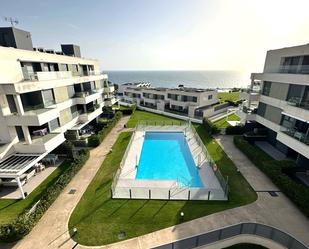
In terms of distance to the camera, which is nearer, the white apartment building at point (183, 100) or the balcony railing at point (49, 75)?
the balcony railing at point (49, 75)

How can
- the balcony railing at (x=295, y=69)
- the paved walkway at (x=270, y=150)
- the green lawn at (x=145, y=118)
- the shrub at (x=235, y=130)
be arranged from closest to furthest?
the balcony railing at (x=295, y=69)
the paved walkway at (x=270, y=150)
the shrub at (x=235, y=130)
the green lawn at (x=145, y=118)

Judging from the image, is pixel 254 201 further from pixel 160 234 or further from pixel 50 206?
pixel 50 206

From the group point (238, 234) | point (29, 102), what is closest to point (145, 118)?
point (29, 102)

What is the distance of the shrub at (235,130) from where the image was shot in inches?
1225

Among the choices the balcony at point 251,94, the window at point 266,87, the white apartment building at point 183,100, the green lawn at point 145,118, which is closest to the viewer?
the window at point 266,87

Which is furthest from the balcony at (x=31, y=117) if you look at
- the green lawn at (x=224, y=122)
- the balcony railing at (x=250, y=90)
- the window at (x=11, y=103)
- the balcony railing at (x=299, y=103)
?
the green lawn at (x=224, y=122)

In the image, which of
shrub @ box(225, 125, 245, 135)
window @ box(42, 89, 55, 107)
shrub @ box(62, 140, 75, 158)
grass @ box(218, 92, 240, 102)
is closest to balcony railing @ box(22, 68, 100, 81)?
window @ box(42, 89, 55, 107)

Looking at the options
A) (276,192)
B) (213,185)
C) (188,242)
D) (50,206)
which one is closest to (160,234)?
(188,242)

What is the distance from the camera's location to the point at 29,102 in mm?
21031

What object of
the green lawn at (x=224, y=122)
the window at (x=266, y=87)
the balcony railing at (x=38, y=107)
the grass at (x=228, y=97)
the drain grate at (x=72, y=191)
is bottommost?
the drain grate at (x=72, y=191)

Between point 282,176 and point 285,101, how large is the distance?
32.0ft

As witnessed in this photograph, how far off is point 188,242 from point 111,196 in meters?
8.37

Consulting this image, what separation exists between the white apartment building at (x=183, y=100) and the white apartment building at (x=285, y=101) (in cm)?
1354

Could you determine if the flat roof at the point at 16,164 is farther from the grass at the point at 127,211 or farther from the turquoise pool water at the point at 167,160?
the turquoise pool water at the point at 167,160
